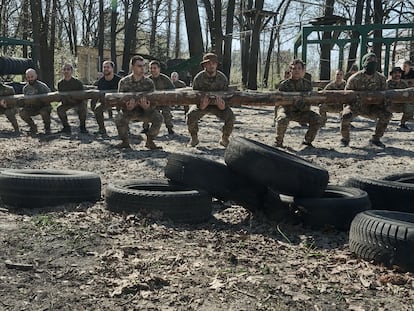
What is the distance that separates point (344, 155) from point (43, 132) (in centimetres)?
712

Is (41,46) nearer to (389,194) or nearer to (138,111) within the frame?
(138,111)

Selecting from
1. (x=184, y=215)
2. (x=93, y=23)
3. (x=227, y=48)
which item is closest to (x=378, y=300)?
(x=184, y=215)

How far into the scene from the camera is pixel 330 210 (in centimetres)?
496

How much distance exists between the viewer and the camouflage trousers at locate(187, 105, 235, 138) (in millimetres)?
10348

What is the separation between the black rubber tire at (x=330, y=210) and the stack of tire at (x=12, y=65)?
57.6 feet

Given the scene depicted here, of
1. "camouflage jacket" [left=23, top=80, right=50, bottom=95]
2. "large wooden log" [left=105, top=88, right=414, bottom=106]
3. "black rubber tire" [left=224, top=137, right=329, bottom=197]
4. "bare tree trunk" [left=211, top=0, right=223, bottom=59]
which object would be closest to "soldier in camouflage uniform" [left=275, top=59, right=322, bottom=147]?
"large wooden log" [left=105, top=88, right=414, bottom=106]

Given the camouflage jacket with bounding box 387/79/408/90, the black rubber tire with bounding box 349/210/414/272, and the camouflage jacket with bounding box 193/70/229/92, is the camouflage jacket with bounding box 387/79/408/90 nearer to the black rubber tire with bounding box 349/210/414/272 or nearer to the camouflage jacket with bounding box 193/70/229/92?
the camouflage jacket with bounding box 193/70/229/92

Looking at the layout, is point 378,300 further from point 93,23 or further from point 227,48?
point 93,23

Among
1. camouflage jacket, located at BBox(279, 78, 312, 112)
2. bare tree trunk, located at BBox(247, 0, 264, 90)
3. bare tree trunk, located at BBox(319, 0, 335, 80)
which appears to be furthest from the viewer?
bare tree trunk, located at BBox(319, 0, 335, 80)

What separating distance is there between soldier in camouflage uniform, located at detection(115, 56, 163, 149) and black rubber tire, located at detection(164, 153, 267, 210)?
4690 millimetres

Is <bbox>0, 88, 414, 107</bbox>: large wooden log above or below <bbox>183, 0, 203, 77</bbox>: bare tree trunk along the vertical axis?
below

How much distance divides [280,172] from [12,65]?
1826cm

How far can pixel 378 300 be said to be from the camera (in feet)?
11.1

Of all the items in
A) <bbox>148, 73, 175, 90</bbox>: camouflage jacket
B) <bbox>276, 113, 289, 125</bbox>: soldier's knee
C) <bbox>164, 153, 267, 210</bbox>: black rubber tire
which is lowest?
<bbox>164, 153, 267, 210</bbox>: black rubber tire
